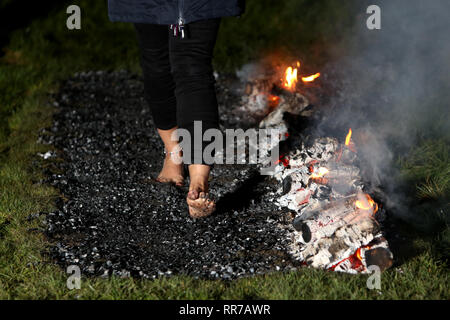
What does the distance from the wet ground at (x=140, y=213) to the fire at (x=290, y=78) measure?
21.9 inches

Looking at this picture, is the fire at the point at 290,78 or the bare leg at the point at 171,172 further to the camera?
the fire at the point at 290,78

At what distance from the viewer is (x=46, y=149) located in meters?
4.59

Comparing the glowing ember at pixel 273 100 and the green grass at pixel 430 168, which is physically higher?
the glowing ember at pixel 273 100

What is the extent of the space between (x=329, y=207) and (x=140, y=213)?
1285 millimetres

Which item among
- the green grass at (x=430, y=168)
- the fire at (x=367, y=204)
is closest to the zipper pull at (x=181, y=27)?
the fire at (x=367, y=204)

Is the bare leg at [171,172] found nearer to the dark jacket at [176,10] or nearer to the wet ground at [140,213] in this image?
the wet ground at [140,213]

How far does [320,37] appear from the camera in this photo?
6605mm

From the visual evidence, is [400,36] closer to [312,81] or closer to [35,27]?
[312,81]

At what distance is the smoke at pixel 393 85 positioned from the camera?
13.8 ft

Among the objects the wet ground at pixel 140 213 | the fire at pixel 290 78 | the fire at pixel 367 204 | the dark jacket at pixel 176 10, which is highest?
the dark jacket at pixel 176 10

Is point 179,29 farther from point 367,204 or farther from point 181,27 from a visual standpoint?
point 367,204

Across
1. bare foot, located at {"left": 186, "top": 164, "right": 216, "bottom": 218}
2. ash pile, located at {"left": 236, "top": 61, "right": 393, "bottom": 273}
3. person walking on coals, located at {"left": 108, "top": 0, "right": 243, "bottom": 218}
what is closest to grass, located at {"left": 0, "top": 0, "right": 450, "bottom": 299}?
ash pile, located at {"left": 236, "top": 61, "right": 393, "bottom": 273}
